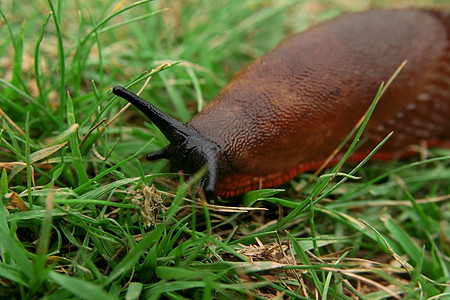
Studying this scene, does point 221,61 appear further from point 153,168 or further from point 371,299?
point 371,299

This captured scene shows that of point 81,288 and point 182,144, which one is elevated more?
point 182,144

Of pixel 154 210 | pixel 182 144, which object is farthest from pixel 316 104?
pixel 154 210

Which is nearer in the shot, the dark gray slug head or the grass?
the grass

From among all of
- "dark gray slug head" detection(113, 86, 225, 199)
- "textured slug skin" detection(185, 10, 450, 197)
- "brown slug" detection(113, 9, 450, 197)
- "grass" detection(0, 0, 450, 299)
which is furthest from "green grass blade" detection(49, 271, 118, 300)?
"textured slug skin" detection(185, 10, 450, 197)

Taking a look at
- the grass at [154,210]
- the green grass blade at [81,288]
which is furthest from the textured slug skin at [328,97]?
the green grass blade at [81,288]

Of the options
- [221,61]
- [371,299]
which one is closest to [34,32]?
[221,61]

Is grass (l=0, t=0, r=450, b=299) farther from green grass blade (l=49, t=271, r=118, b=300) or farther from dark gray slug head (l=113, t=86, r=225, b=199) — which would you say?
dark gray slug head (l=113, t=86, r=225, b=199)

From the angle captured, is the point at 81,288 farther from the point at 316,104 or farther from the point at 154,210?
the point at 316,104
